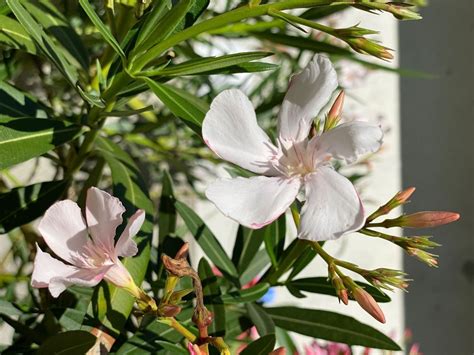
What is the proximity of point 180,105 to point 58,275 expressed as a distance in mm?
160

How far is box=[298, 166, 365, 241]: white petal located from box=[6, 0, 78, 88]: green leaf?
0.70ft

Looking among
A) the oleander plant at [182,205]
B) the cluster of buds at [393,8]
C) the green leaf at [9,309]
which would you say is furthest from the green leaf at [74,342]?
the cluster of buds at [393,8]

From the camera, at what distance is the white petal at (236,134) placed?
448 mm

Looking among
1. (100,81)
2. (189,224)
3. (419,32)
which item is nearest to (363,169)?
(419,32)

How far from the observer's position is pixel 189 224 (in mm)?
666

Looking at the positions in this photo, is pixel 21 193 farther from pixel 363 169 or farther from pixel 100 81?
pixel 363 169

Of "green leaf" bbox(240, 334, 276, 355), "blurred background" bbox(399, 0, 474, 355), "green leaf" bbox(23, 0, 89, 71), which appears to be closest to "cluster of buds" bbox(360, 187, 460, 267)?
"green leaf" bbox(240, 334, 276, 355)

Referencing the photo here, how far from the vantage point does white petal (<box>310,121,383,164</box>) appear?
1.42ft

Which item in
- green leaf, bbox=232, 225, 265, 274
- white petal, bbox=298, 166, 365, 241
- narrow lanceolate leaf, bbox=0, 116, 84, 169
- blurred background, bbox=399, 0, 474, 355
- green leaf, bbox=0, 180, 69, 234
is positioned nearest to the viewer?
white petal, bbox=298, 166, 365, 241

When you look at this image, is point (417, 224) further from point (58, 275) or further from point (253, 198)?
point (58, 275)

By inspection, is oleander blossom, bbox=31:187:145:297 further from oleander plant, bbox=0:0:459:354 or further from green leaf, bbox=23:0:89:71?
green leaf, bbox=23:0:89:71

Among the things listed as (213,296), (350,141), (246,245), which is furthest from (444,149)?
(350,141)

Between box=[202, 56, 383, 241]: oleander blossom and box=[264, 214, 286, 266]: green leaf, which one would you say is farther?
box=[264, 214, 286, 266]: green leaf

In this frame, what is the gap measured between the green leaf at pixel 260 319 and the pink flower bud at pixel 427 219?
18 cm
